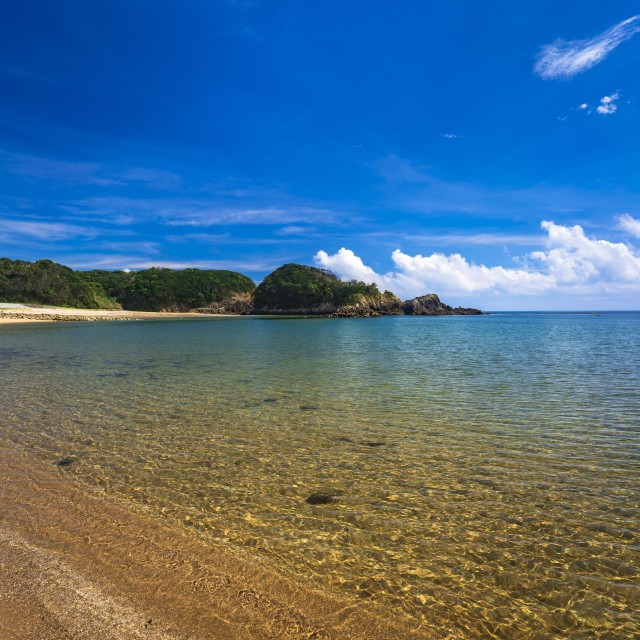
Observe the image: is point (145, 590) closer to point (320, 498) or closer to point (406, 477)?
point (320, 498)

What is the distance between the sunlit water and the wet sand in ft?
1.50

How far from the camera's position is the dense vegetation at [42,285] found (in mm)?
134750

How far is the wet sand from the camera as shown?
431 cm

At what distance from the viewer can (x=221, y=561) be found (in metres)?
5.71

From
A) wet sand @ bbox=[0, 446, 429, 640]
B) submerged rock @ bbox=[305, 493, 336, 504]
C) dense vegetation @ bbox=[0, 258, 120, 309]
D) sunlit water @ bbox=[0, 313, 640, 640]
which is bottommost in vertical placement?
submerged rock @ bbox=[305, 493, 336, 504]

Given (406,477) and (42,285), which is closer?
(406,477)

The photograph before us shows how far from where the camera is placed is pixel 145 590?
4.93 meters

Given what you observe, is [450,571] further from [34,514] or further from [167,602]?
[34,514]

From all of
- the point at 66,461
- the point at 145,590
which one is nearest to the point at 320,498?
the point at 145,590

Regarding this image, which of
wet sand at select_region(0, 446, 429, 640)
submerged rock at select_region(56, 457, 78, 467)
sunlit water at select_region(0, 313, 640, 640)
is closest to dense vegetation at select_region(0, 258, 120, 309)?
sunlit water at select_region(0, 313, 640, 640)

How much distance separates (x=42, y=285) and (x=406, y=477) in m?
166

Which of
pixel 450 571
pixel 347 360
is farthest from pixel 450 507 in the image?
pixel 347 360

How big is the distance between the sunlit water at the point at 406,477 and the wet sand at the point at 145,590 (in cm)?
46

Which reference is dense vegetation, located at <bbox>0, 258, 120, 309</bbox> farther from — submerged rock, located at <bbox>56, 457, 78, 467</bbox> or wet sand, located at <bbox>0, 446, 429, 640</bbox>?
wet sand, located at <bbox>0, 446, 429, 640</bbox>
